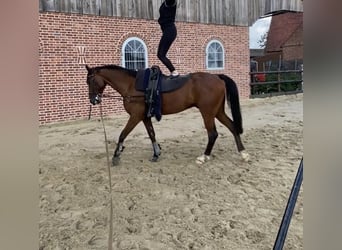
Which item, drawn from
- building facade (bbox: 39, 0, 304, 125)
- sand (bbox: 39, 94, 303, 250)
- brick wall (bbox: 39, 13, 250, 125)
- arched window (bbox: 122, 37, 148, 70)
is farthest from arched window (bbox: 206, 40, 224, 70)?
sand (bbox: 39, 94, 303, 250)

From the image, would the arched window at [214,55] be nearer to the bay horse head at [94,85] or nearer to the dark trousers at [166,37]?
the dark trousers at [166,37]

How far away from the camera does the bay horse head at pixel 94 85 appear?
3.15 metres

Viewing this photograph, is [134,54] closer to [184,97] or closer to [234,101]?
[184,97]

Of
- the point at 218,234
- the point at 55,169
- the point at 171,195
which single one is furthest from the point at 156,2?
the point at 218,234

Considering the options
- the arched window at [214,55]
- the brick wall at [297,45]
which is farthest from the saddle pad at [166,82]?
the arched window at [214,55]

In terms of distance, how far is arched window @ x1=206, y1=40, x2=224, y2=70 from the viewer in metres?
7.13

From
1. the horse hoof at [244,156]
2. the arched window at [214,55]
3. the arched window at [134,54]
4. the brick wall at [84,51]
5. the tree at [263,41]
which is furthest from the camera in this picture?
the tree at [263,41]

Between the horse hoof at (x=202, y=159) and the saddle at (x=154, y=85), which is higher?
the saddle at (x=154, y=85)

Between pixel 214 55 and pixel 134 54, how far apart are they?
1.87 meters

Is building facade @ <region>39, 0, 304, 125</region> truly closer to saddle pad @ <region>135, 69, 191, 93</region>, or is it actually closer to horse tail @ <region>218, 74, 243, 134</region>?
saddle pad @ <region>135, 69, 191, 93</region>

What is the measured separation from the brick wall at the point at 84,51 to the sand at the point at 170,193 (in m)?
0.93

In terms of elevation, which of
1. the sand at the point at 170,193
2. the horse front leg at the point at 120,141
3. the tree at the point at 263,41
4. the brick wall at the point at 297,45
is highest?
the tree at the point at 263,41

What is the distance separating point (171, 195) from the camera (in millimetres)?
2465
